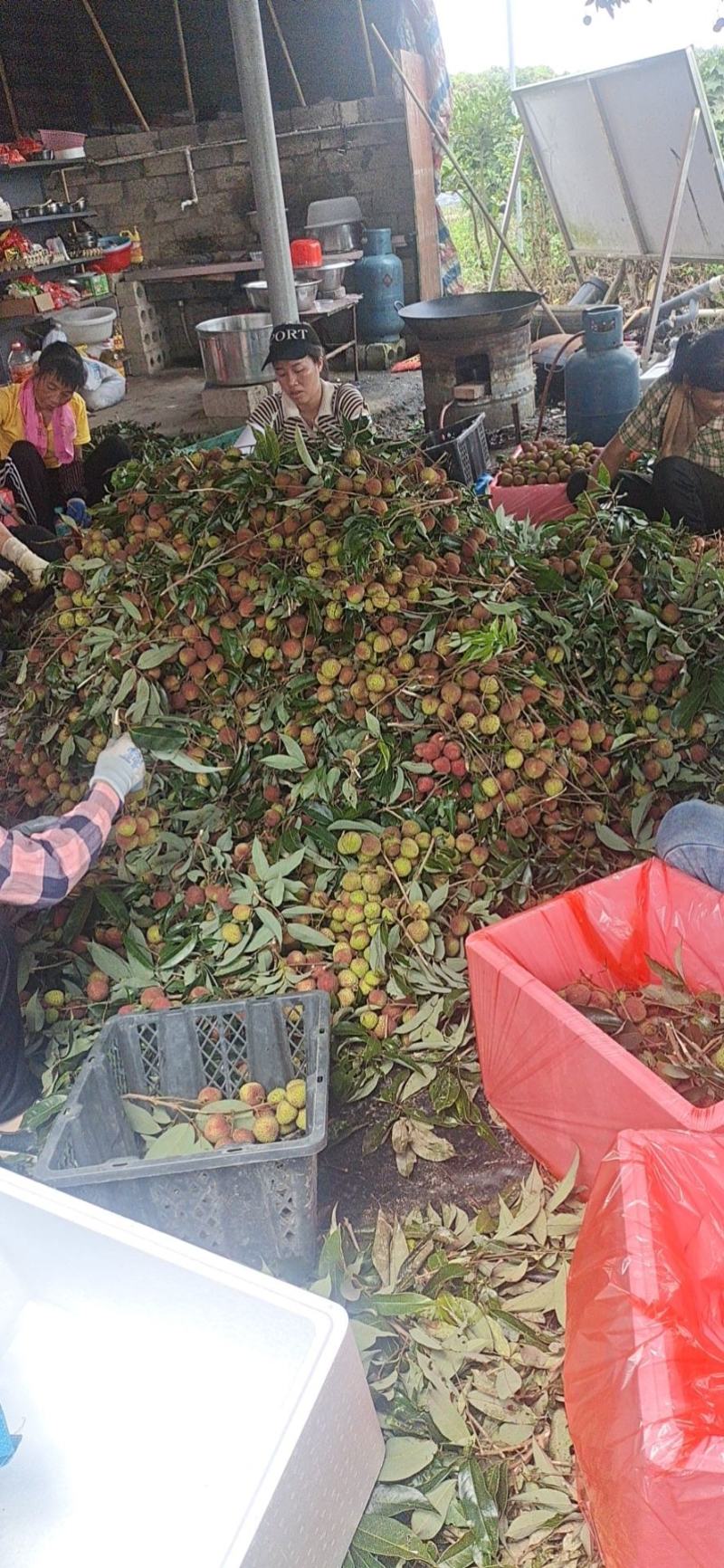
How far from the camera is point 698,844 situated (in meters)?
1.69

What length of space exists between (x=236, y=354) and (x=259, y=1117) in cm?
484

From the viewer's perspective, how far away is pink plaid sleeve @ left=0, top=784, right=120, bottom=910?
154 cm

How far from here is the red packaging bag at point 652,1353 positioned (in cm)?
95

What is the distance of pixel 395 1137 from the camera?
178cm

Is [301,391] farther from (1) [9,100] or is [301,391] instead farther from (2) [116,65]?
(2) [116,65]

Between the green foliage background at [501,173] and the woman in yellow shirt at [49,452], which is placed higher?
the green foliage background at [501,173]

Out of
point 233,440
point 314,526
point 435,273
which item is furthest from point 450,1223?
point 435,273

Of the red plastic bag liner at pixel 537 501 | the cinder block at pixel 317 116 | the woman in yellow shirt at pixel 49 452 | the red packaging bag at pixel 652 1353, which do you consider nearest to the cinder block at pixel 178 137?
the cinder block at pixel 317 116

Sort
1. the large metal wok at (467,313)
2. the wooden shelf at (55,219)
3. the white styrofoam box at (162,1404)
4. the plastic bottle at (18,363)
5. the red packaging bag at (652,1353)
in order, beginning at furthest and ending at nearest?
1. the wooden shelf at (55,219)
2. the plastic bottle at (18,363)
3. the large metal wok at (467,313)
4. the red packaging bag at (652,1353)
5. the white styrofoam box at (162,1404)

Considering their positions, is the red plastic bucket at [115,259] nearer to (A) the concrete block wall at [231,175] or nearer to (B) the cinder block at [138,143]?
(A) the concrete block wall at [231,175]

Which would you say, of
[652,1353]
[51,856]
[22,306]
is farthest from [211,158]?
[652,1353]

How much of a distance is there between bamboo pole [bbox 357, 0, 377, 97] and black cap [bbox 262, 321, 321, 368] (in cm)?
550

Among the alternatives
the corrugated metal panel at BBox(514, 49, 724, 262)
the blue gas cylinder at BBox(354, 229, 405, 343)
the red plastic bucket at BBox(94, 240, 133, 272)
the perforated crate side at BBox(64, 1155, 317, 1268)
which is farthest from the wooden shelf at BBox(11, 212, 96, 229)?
the perforated crate side at BBox(64, 1155, 317, 1268)

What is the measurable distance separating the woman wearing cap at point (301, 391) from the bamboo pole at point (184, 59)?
237 inches
